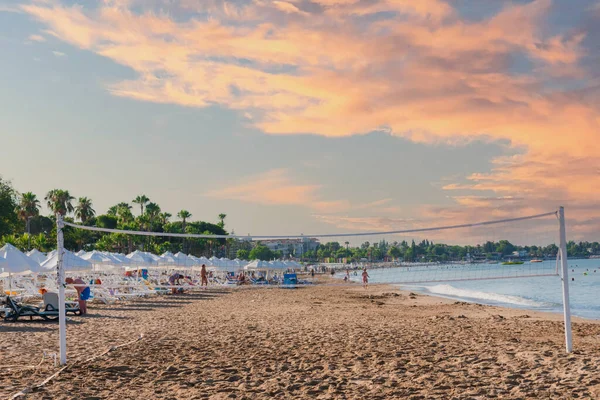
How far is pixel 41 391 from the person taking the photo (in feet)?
25.5

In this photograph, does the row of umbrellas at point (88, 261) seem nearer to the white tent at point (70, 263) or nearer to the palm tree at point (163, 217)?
the white tent at point (70, 263)

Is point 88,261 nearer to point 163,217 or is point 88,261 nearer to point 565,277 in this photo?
point 565,277

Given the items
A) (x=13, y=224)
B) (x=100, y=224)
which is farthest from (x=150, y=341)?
(x=100, y=224)

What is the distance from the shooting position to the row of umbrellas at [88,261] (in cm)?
1859

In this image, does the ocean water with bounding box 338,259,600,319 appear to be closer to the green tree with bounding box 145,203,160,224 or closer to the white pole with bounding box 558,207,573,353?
the white pole with bounding box 558,207,573,353

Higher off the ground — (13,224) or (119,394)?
(13,224)

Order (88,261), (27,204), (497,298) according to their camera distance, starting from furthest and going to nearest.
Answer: (27,204) → (497,298) → (88,261)

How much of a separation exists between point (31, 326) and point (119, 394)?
9.00m

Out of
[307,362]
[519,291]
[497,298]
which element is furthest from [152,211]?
[307,362]

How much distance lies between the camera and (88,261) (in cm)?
2559

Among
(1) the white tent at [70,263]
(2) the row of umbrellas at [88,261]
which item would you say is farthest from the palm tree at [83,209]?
(1) the white tent at [70,263]

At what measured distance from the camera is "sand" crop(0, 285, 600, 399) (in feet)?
25.4

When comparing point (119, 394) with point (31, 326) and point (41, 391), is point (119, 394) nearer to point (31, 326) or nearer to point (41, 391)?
point (41, 391)

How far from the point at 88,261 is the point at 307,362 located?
1825cm
